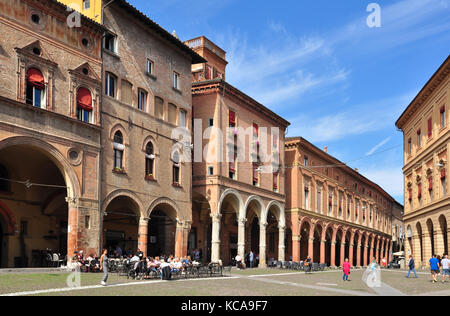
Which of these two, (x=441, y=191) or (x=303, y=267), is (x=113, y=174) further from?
(x=441, y=191)

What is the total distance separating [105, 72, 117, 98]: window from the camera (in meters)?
32.2

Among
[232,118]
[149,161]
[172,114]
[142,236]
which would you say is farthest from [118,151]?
[232,118]

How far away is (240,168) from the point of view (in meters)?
45.6

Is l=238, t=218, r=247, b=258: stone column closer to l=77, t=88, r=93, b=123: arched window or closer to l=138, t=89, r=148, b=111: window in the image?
l=138, t=89, r=148, b=111: window

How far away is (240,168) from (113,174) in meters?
15.8

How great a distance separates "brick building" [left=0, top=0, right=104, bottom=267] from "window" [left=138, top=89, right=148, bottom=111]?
428 centimetres

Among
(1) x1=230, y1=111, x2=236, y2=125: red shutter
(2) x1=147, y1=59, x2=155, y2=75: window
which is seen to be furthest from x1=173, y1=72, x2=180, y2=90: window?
(1) x1=230, y1=111, x2=236, y2=125: red shutter

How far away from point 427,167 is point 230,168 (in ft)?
54.1

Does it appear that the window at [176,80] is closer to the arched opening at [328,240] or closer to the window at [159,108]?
the window at [159,108]

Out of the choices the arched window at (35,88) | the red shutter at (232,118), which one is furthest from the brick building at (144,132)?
the red shutter at (232,118)

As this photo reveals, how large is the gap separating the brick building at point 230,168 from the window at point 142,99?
25.0 ft

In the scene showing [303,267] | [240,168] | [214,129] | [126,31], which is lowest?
[303,267]

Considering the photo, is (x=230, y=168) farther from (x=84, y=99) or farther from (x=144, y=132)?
(x=84, y=99)

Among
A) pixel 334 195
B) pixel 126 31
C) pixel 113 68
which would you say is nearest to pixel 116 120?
pixel 113 68
